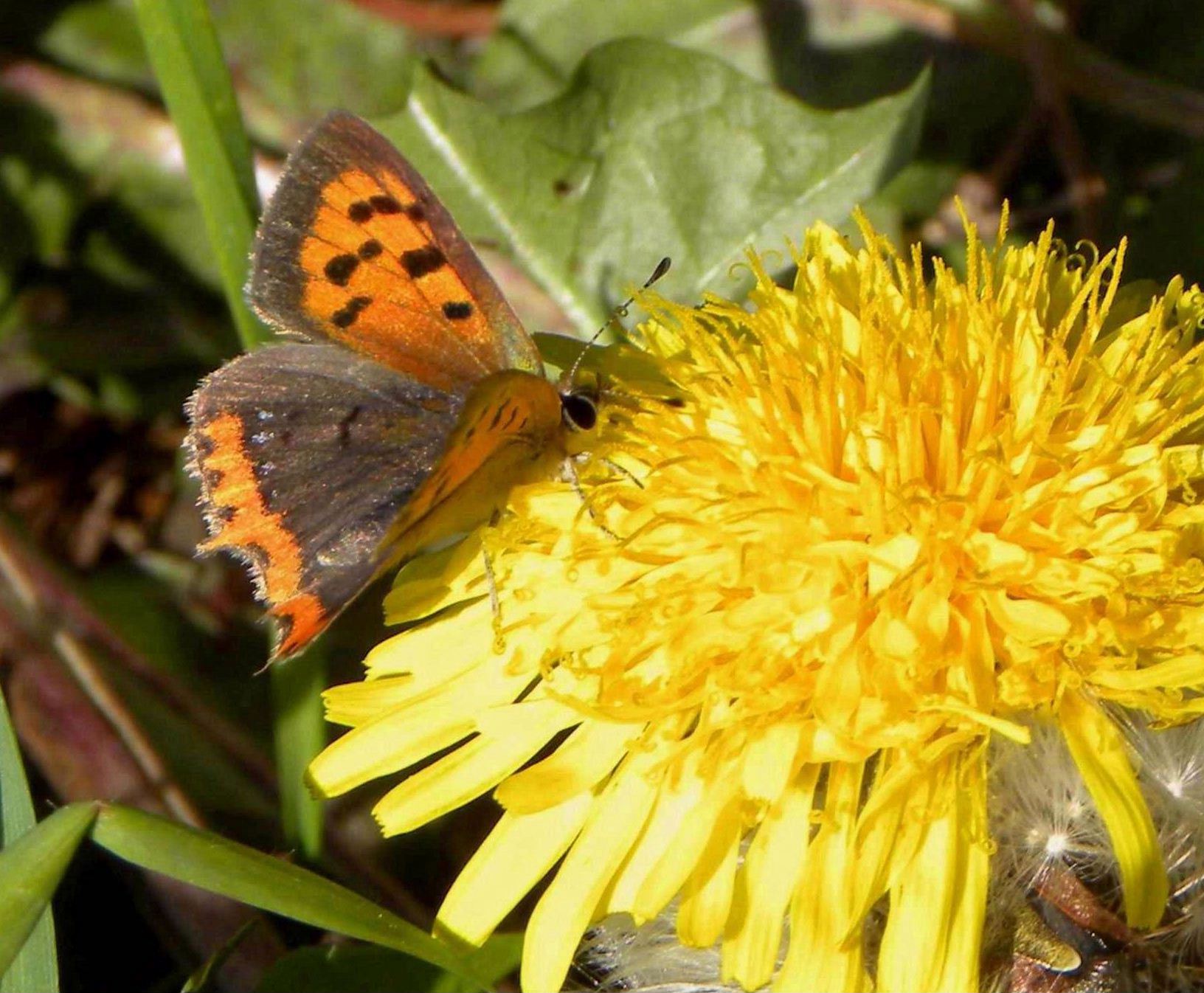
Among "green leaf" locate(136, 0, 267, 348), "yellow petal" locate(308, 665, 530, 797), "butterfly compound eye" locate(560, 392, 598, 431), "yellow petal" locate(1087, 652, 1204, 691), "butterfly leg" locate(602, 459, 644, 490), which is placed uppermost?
"green leaf" locate(136, 0, 267, 348)

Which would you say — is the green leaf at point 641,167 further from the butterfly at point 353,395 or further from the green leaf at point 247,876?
the green leaf at point 247,876

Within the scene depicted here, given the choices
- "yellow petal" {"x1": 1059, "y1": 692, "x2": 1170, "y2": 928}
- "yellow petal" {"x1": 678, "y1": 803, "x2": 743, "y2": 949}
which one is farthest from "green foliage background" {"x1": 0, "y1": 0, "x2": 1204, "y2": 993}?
"yellow petal" {"x1": 1059, "y1": 692, "x2": 1170, "y2": 928}

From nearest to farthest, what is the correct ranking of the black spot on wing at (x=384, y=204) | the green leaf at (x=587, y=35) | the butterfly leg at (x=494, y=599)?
1. the butterfly leg at (x=494, y=599)
2. the black spot on wing at (x=384, y=204)
3. the green leaf at (x=587, y=35)

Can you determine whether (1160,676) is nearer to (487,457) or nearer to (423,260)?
(487,457)

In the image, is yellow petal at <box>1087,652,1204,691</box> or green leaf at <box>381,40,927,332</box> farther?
green leaf at <box>381,40,927,332</box>

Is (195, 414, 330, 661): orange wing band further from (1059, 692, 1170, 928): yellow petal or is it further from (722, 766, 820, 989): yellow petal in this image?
(1059, 692, 1170, 928): yellow petal

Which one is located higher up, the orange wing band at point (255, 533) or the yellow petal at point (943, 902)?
the orange wing band at point (255, 533)

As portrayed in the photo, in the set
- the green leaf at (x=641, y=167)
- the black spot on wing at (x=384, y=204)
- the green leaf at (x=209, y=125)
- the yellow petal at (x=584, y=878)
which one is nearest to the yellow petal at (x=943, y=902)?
the yellow petal at (x=584, y=878)
